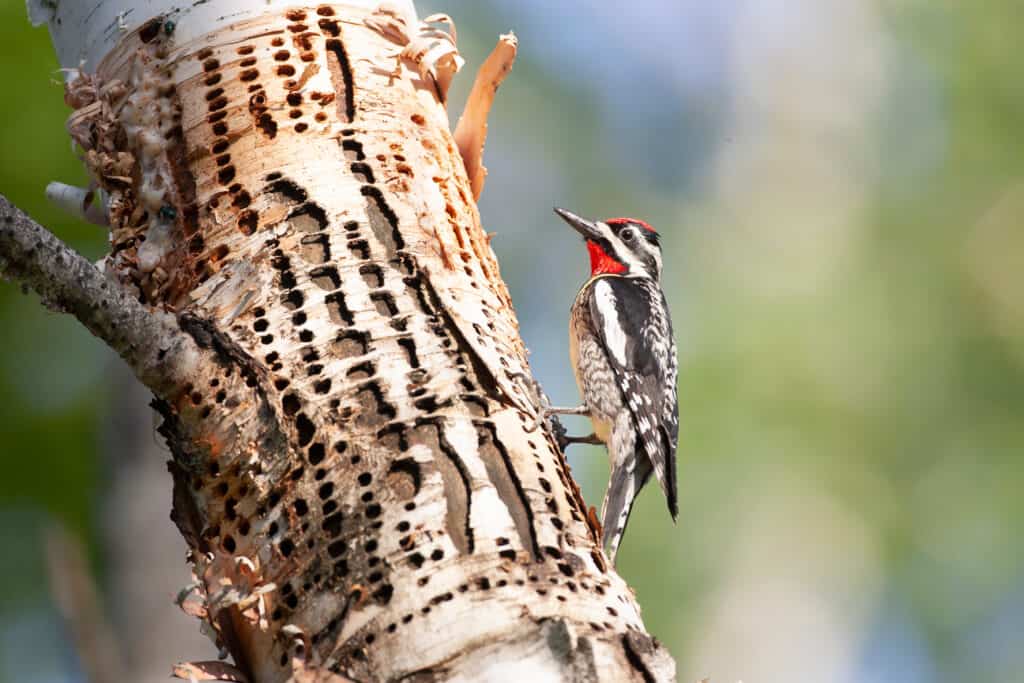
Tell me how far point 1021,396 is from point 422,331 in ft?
11.9

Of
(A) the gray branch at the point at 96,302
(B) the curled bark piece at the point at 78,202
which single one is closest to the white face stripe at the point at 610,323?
(B) the curled bark piece at the point at 78,202

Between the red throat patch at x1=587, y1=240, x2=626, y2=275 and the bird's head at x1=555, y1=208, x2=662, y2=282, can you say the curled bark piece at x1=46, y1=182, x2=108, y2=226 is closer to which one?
the bird's head at x1=555, y1=208, x2=662, y2=282

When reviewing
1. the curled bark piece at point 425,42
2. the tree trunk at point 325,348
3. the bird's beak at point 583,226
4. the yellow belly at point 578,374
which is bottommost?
the yellow belly at point 578,374

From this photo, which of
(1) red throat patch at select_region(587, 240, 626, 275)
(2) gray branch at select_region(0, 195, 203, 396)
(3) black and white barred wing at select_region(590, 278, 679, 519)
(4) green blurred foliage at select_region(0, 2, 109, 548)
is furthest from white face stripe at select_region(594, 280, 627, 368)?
(2) gray branch at select_region(0, 195, 203, 396)

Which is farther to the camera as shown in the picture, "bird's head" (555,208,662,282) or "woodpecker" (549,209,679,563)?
"bird's head" (555,208,662,282)

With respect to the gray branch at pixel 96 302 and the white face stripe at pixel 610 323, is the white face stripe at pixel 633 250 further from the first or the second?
the gray branch at pixel 96 302

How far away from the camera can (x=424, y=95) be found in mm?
2439

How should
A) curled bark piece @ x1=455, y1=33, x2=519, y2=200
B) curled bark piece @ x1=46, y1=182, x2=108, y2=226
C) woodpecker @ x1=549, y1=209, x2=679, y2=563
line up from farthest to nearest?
woodpecker @ x1=549, y1=209, x2=679, y2=563 → curled bark piece @ x1=455, y1=33, x2=519, y2=200 → curled bark piece @ x1=46, y1=182, x2=108, y2=226

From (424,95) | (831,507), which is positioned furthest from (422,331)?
(831,507)

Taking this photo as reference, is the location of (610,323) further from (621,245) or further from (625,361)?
(621,245)

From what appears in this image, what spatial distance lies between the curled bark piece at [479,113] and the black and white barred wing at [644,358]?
68.7 inches

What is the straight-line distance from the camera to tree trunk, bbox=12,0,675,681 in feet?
5.20

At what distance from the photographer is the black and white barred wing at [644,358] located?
4.20m

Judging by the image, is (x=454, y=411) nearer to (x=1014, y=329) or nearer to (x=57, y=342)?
(x=57, y=342)
